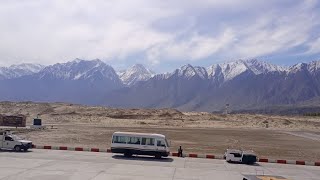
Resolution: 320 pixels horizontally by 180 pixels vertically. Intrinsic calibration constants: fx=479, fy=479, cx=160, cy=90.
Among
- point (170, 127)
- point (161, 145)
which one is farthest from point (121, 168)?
point (170, 127)

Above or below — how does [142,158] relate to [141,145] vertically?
below

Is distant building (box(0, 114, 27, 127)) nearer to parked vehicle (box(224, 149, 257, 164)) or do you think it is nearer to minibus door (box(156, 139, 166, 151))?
minibus door (box(156, 139, 166, 151))

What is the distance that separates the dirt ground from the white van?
52.5 ft

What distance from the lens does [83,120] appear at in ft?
427

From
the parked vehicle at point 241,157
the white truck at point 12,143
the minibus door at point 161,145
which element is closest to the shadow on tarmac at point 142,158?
the minibus door at point 161,145

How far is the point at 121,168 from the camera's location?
40156 millimetres

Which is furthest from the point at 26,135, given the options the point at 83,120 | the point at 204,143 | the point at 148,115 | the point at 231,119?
the point at 231,119

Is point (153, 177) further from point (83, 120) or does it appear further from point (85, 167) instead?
point (83, 120)

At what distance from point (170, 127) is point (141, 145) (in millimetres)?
64040

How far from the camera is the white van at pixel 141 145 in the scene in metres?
49.4

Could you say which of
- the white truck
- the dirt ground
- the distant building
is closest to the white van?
the white truck

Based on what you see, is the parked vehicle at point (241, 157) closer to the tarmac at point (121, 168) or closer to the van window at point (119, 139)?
the tarmac at point (121, 168)

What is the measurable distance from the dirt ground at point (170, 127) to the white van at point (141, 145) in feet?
52.5

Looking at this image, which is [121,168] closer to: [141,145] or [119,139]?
[141,145]
